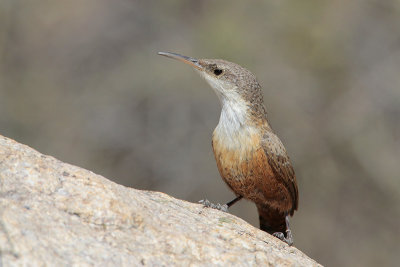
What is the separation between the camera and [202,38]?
1023 centimetres

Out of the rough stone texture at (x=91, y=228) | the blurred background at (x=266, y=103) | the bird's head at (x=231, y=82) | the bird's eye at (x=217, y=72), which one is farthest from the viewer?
the blurred background at (x=266, y=103)

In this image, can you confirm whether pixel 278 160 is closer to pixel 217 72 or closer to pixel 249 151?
pixel 249 151

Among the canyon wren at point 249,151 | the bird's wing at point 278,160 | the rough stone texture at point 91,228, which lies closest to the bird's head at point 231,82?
the canyon wren at point 249,151

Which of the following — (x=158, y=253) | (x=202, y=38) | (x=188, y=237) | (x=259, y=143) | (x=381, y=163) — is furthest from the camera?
(x=202, y=38)

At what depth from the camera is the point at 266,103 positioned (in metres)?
9.96

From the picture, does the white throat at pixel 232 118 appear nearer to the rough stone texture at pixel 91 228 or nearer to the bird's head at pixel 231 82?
the bird's head at pixel 231 82

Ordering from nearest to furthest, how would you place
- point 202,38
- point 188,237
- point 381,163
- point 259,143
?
point 188,237 → point 259,143 → point 381,163 → point 202,38

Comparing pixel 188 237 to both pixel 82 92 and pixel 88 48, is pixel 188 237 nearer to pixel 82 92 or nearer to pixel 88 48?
pixel 82 92

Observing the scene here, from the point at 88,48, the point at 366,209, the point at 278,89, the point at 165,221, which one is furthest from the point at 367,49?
the point at 165,221

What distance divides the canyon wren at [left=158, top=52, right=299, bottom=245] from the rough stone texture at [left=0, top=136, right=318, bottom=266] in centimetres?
138

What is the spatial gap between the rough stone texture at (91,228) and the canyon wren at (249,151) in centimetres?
138

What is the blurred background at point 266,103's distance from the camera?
9742 millimetres

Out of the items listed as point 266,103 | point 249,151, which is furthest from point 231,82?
point 266,103

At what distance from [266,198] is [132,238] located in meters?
2.52
